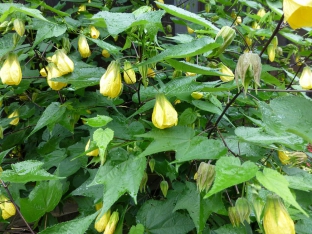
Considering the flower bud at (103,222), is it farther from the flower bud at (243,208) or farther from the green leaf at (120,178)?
the flower bud at (243,208)

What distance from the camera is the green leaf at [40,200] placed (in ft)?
2.40

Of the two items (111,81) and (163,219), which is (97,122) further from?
(163,219)

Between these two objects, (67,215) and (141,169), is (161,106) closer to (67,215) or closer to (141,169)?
(141,169)

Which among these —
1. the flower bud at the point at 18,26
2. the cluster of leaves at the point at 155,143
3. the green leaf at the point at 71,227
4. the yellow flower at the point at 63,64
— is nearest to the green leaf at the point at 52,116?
the cluster of leaves at the point at 155,143

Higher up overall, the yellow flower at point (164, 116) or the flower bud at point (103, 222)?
the yellow flower at point (164, 116)

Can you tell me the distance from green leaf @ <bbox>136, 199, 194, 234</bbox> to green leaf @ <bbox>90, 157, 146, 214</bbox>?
220 millimetres

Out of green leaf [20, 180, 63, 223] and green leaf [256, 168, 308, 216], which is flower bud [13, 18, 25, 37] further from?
green leaf [256, 168, 308, 216]

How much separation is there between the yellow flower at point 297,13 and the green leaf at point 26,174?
490 millimetres

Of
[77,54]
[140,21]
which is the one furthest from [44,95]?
[140,21]

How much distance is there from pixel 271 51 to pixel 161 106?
2.50 feet

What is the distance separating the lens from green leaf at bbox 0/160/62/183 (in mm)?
604

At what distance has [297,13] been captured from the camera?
1.66ft

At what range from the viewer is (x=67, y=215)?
53.2 inches

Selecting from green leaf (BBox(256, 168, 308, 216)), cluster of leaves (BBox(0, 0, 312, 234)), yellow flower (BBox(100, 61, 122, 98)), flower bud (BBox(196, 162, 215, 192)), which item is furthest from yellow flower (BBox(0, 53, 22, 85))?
green leaf (BBox(256, 168, 308, 216))
